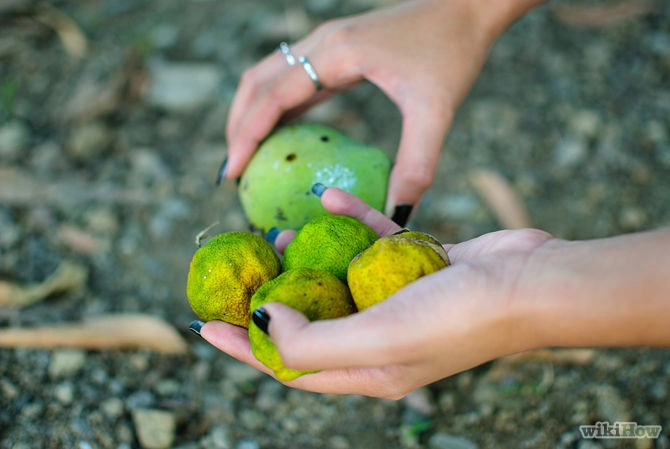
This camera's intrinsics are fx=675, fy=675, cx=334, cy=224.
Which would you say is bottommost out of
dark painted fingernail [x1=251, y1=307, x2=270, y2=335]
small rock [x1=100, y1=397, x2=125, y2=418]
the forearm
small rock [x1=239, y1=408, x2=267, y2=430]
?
small rock [x1=239, y1=408, x2=267, y2=430]

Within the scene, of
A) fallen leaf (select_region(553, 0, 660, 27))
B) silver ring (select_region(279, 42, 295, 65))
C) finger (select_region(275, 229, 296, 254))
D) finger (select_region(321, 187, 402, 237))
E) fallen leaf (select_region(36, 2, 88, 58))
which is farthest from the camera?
fallen leaf (select_region(553, 0, 660, 27))

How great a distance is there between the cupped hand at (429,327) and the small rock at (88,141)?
2843 mm

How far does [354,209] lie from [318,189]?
12.4 inches

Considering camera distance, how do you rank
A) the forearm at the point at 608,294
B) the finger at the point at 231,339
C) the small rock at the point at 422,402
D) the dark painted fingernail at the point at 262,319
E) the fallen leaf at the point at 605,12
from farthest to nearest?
the fallen leaf at the point at 605,12
the small rock at the point at 422,402
the finger at the point at 231,339
the dark painted fingernail at the point at 262,319
the forearm at the point at 608,294

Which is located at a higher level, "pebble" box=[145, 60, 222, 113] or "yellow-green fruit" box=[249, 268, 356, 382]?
"yellow-green fruit" box=[249, 268, 356, 382]

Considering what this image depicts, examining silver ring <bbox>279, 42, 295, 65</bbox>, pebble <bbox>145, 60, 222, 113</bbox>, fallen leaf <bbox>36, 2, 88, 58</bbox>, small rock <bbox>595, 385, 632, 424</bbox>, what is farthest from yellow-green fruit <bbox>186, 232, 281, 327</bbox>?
fallen leaf <bbox>36, 2, 88, 58</bbox>

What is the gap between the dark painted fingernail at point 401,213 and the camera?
299 centimetres

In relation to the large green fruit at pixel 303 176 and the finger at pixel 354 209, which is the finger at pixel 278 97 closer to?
the large green fruit at pixel 303 176

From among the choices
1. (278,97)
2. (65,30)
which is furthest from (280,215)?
(65,30)

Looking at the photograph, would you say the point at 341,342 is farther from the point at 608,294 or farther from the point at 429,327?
the point at 608,294

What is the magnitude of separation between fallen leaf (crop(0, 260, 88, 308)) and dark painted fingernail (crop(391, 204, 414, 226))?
1.82 meters

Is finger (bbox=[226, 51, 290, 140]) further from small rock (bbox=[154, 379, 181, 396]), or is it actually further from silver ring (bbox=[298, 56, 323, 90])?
small rock (bbox=[154, 379, 181, 396])

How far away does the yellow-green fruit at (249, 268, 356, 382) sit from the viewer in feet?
6.91

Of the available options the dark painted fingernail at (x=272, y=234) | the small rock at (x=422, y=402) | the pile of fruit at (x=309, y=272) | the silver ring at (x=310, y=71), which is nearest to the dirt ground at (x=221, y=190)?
the small rock at (x=422, y=402)
